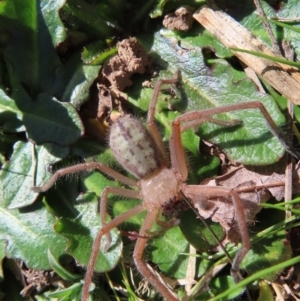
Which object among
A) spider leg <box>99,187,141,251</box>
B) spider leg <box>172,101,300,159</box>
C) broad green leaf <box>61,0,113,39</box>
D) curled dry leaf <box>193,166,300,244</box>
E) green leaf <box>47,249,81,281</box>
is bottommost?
green leaf <box>47,249,81,281</box>

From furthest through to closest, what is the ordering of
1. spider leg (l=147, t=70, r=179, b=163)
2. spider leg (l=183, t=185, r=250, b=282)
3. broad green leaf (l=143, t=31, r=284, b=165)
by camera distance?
spider leg (l=147, t=70, r=179, b=163)
broad green leaf (l=143, t=31, r=284, b=165)
spider leg (l=183, t=185, r=250, b=282)

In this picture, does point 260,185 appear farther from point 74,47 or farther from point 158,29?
point 74,47

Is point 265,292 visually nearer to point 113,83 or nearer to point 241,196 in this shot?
point 241,196

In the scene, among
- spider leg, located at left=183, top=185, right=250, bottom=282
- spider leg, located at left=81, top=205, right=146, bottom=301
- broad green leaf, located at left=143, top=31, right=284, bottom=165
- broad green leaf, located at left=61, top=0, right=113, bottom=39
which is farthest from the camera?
broad green leaf, located at left=61, top=0, right=113, bottom=39

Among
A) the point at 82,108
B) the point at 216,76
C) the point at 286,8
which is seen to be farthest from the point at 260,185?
the point at 82,108

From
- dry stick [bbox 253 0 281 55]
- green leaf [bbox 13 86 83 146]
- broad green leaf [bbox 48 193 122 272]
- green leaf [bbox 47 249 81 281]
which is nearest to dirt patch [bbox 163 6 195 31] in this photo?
dry stick [bbox 253 0 281 55]

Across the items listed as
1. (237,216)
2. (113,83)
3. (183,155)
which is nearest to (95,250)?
(183,155)

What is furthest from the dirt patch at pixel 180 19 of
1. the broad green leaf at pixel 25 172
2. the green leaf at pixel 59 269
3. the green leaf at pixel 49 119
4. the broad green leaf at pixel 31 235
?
the green leaf at pixel 59 269

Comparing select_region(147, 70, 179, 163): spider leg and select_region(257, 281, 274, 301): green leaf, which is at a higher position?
select_region(147, 70, 179, 163): spider leg

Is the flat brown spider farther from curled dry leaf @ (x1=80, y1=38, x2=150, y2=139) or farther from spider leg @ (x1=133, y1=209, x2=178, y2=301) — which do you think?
curled dry leaf @ (x1=80, y1=38, x2=150, y2=139)
